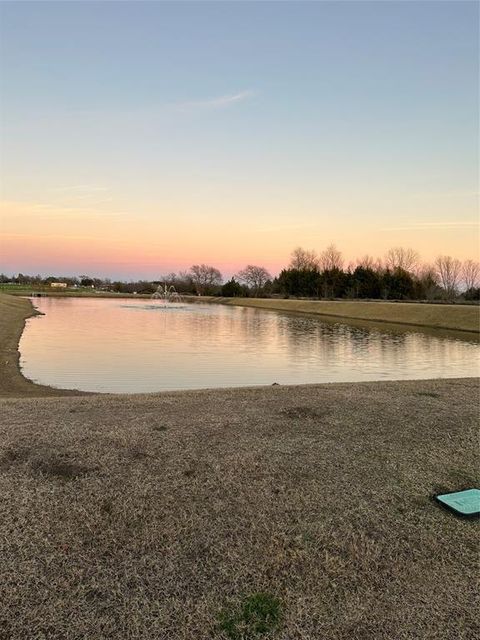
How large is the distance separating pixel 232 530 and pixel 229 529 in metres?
0.02

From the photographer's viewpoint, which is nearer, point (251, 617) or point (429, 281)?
point (251, 617)

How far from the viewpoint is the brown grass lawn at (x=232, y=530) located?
2582mm

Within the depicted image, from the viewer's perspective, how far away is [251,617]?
8.49ft

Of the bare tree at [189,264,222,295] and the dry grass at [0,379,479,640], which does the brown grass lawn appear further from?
the bare tree at [189,264,222,295]

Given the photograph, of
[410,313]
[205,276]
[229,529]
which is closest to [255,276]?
[205,276]

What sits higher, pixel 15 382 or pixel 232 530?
pixel 232 530

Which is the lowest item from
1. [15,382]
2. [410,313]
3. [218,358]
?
[218,358]

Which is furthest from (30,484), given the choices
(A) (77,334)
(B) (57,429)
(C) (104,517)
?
(A) (77,334)

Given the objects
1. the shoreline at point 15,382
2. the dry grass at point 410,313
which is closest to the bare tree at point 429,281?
the dry grass at point 410,313

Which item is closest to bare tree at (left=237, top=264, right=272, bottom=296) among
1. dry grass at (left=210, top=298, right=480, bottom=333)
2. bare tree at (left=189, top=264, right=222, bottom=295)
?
bare tree at (left=189, top=264, right=222, bottom=295)

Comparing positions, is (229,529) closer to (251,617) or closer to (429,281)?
(251,617)

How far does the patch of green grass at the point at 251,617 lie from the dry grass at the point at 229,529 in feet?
0.06

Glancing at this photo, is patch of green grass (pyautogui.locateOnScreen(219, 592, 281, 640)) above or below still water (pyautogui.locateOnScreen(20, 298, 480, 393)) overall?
above

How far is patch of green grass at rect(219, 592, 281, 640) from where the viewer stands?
2473 mm
